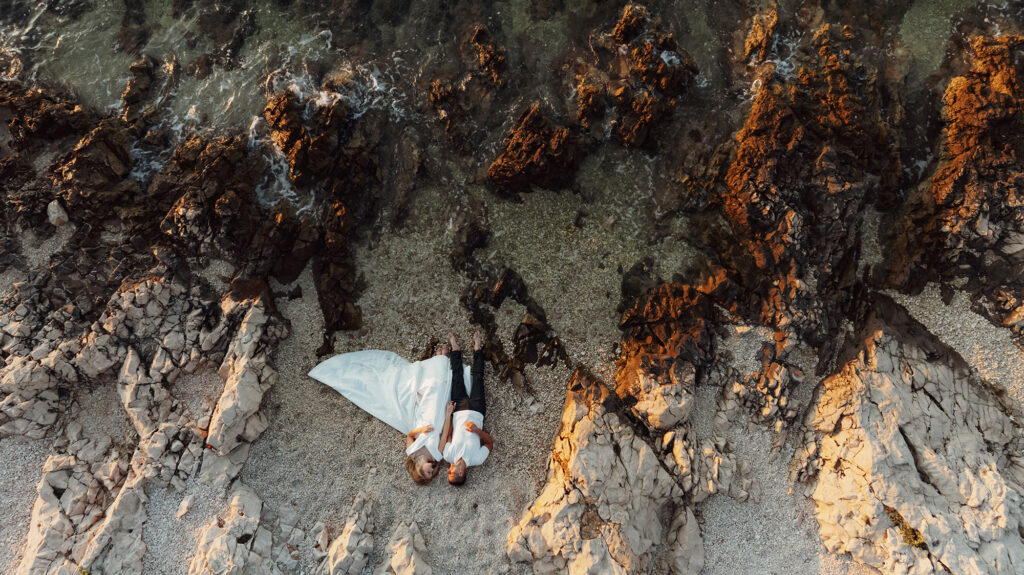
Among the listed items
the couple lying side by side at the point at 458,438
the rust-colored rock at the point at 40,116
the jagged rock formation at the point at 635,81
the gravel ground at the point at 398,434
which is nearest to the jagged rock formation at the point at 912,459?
the gravel ground at the point at 398,434

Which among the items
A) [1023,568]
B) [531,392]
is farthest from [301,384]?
[1023,568]

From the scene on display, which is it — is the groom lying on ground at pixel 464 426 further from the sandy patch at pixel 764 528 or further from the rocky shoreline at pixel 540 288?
the sandy patch at pixel 764 528

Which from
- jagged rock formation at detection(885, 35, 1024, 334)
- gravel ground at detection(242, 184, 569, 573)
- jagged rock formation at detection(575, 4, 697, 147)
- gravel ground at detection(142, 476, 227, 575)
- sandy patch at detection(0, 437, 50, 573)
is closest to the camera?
gravel ground at detection(142, 476, 227, 575)

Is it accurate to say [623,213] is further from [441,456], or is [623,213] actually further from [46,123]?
[46,123]

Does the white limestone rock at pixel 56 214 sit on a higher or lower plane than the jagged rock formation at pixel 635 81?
lower

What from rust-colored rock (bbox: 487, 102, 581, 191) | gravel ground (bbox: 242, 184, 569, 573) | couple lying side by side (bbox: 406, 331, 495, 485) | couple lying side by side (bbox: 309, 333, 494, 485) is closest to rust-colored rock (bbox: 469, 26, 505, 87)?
rust-colored rock (bbox: 487, 102, 581, 191)

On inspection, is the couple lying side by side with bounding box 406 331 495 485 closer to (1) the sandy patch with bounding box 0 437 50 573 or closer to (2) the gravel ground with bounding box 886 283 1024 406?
(1) the sandy patch with bounding box 0 437 50 573

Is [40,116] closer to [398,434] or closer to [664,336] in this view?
[398,434]
